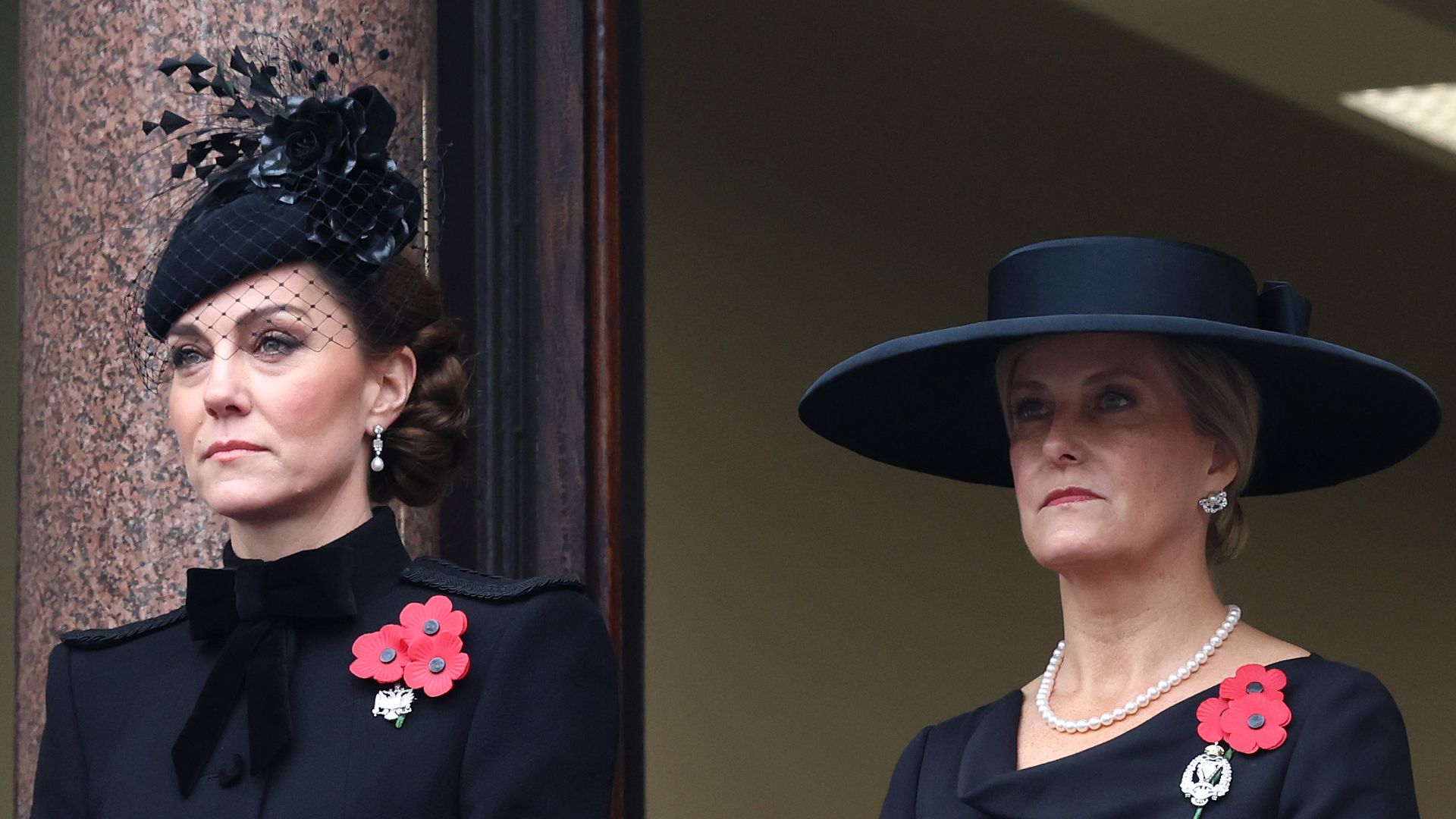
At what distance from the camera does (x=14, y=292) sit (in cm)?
584

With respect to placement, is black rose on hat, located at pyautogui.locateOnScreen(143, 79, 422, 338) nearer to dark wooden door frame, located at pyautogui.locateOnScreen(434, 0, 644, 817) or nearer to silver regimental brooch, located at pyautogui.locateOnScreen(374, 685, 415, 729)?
silver regimental brooch, located at pyautogui.locateOnScreen(374, 685, 415, 729)

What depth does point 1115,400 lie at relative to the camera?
273 cm

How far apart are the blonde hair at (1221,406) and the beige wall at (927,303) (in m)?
2.67

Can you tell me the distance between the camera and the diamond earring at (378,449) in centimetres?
279

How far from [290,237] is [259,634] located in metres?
0.55

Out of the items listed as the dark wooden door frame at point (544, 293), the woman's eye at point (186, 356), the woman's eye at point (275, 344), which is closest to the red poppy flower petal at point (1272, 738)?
the woman's eye at point (275, 344)

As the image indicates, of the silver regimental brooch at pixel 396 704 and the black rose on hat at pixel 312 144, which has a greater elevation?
the black rose on hat at pixel 312 144

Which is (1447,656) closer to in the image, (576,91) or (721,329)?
(721,329)

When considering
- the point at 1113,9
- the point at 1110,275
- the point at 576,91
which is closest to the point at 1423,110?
the point at 1113,9

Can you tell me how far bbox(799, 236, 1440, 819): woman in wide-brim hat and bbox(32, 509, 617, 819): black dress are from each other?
22.0 inches

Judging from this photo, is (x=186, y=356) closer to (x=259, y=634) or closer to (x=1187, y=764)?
(x=259, y=634)

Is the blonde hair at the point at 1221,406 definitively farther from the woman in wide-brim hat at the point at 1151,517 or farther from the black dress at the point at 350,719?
the black dress at the point at 350,719

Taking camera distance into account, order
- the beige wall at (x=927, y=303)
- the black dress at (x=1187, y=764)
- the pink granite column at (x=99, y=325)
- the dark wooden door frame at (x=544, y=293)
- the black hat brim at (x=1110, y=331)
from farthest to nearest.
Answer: the beige wall at (x=927, y=303)
the dark wooden door frame at (x=544, y=293)
the pink granite column at (x=99, y=325)
the black hat brim at (x=1110, y=331)
the black dress at (x=1187, y=764)

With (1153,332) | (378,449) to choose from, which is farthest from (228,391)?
(1153,332)
